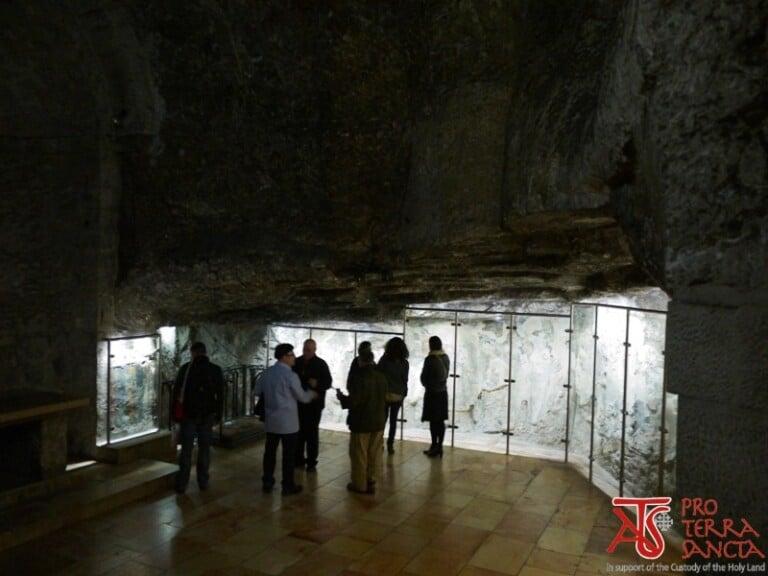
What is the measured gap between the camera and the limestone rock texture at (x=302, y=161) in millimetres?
4113

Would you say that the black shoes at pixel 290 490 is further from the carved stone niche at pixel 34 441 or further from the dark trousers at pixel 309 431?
the carved stone niche at pixel 34 441

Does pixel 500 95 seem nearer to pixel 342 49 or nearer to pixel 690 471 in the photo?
pixel 342 49

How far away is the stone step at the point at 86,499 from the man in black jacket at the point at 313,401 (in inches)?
57.9

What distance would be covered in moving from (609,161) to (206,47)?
449cm

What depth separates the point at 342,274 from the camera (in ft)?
21.3

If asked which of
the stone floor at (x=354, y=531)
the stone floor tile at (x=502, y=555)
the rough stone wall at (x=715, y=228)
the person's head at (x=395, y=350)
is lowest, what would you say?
the stone floor at (x=354, y=531)

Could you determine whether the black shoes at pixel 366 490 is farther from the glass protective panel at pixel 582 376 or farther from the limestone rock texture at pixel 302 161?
the glass protective panel at pixel 582 376

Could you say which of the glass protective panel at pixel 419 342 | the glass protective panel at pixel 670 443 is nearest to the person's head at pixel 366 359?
the glass protective panel at pixel 670 443

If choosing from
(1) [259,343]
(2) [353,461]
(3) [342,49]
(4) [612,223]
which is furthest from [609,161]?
(1) [259,343]

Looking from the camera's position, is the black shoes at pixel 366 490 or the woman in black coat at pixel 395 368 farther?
the woman in black coat at pixel 395 368

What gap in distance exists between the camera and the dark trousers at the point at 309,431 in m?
6.75

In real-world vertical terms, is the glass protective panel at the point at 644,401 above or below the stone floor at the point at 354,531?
above

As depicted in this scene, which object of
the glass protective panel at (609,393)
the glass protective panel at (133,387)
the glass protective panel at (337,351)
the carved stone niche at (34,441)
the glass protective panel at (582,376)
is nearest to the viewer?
the carved stone niche at (34,441)

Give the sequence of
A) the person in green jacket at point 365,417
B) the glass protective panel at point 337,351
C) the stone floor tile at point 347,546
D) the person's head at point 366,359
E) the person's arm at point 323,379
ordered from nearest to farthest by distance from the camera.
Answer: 1. the stone floor tile at point 347,546
2. the person in green jacket at point 365,417
3. the person's head at point 366,359
4. the person's arm at point 323,379
5. the glass protective panel at point 337,351
